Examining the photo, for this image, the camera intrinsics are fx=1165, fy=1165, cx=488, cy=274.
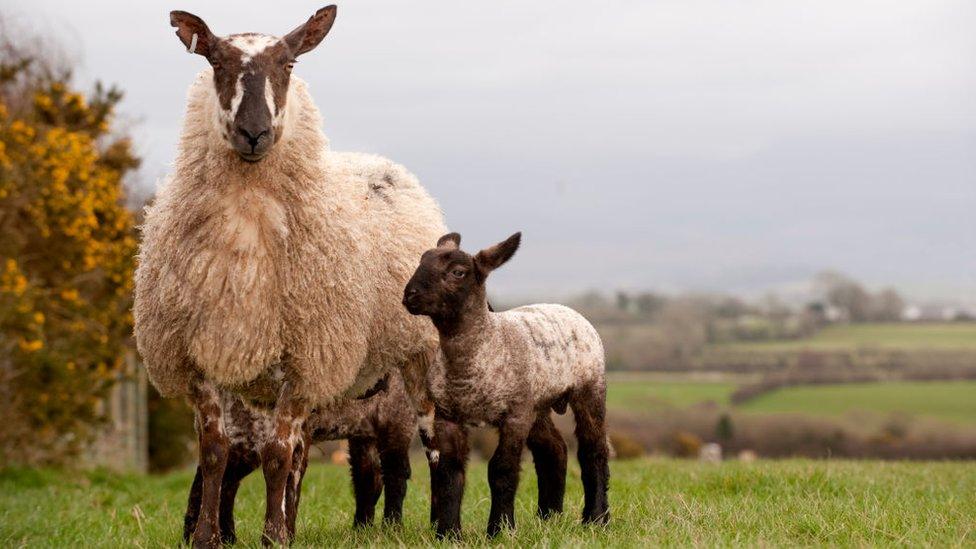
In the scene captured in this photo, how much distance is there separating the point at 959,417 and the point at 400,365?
156 ft

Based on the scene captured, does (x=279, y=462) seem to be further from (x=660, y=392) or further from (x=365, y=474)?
(x=660, y=392)

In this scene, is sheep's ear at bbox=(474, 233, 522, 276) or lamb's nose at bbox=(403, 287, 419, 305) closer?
lamb's nose at bbox=(403, 287, 419, 305)

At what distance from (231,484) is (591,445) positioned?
8.02 feet

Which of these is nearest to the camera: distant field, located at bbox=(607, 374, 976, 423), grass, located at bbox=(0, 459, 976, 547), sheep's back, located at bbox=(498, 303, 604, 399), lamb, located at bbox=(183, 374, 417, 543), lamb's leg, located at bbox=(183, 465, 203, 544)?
grass, located at bbox=(0, 459, 976, 547)

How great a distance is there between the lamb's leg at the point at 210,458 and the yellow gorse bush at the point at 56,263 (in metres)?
8.21

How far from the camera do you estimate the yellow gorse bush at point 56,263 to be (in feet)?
51.2

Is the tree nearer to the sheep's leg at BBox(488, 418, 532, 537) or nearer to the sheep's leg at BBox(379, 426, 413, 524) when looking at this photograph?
the sheep's leg at BBox(379, 426, 413, 524)

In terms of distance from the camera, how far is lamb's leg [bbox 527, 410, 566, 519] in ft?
26.0

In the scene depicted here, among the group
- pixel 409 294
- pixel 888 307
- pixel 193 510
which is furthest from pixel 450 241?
pixel 888 307

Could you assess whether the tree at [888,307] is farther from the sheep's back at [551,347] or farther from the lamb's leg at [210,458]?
the lamb's leg at [210,458]

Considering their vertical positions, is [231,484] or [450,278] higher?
[450,278]

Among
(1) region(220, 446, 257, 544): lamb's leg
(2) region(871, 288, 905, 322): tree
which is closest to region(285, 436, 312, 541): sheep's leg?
(1) region(220, 446, 257, 544): lamb's leg

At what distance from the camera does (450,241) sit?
751 cm

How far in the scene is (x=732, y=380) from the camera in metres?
61.2
